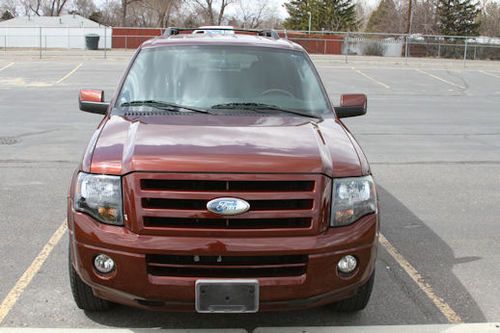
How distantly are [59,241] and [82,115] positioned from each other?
824 cm

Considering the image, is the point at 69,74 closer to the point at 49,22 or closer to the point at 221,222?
the point at 221,222

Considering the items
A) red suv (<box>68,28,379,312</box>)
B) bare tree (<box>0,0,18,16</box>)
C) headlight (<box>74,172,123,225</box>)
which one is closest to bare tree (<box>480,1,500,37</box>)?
bare tree (<box>0,0,18,16</box>)

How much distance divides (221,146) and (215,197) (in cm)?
38

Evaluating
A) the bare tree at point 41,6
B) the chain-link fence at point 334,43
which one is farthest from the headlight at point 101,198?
the bare tree at point 41,6

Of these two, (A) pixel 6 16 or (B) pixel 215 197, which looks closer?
(B) pixel 215 197

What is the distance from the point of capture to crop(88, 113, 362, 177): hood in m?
3.16

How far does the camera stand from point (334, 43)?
1944 inches

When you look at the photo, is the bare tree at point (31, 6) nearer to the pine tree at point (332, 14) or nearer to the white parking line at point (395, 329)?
the pine tree at point (332, 14)

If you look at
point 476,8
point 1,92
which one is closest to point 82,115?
point 1,92

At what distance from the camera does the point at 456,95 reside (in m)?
20.4

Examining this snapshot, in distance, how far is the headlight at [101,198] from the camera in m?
3.16

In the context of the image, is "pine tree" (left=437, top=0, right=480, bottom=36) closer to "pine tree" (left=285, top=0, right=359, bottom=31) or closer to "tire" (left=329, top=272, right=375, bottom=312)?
"pine tree" (left=285, top=0, right=359, bottom=31)

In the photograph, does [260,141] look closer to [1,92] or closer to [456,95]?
[1,92]

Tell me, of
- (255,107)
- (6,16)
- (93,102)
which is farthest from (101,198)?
(6,16)
